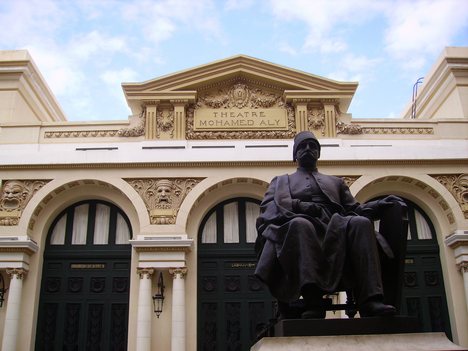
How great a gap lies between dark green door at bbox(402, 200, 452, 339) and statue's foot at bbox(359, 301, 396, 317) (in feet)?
38.9

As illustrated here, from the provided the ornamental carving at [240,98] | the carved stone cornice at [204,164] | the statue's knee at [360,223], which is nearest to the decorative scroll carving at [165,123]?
the ornamental carving at [240,98]

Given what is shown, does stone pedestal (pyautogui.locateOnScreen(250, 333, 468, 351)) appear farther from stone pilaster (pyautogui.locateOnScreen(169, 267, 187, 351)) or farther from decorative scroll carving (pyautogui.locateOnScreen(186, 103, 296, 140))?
decorative scroll carving (pyautogui.locateOnScreen(186, 103, 296, 140))

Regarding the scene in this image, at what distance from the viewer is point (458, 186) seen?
56.0 feet

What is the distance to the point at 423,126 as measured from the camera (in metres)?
18.3

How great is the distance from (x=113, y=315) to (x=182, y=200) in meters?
3.87

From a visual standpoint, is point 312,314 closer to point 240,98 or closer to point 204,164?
point 204,164

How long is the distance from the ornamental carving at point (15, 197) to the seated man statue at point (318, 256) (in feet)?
40.4

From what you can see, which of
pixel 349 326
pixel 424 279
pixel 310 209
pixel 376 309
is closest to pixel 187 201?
pixel 424 279

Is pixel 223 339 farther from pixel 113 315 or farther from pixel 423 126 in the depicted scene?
pixel 423 126

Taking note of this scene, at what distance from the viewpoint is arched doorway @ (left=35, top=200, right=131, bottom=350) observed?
1619 cm

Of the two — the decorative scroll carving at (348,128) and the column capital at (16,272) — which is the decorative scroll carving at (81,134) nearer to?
the column capital at (16,272)

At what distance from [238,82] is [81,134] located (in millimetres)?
5372

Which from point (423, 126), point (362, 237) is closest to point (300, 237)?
point (362, 237)

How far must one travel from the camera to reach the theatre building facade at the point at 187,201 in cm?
1606
